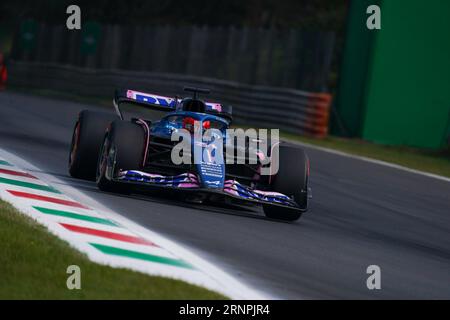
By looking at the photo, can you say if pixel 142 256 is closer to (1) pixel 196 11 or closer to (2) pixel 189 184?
(2) pixel 189 184

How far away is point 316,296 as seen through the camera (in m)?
8.45

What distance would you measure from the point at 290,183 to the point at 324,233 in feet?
3.07

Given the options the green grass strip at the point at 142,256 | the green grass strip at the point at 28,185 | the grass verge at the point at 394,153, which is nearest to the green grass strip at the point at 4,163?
the green grass strip at the point at 28,185

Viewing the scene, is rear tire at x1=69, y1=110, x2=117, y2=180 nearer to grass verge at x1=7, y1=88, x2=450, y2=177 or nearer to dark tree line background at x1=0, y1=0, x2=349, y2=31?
grass verge at x1=7, y1=88, x2=450, y2=177

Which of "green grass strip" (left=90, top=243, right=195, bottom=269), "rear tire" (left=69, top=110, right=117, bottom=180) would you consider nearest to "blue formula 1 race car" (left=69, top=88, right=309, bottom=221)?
"rear tire" (left=69, top=110, right=117, bottom=180)

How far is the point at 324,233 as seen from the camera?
12.2 metres

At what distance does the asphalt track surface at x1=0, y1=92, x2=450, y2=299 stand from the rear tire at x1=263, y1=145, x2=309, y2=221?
6.6 inches

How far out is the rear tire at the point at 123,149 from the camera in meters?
12.6

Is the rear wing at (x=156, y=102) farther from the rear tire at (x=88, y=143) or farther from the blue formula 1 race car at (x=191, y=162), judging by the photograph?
the rear tire at (x=88, y=143)

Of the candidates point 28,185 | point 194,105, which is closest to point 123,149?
point 28,185

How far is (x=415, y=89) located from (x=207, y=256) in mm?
20622

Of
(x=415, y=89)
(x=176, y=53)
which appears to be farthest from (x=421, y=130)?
(x=176, y=53)

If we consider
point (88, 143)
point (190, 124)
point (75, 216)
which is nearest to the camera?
point (75, 216)
